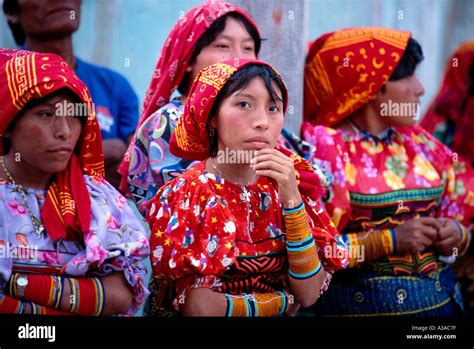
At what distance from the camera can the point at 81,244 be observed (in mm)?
3379

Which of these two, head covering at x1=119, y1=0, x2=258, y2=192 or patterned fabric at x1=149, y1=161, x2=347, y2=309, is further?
head covering at x1=119, y1=0, x2=258, y2=192

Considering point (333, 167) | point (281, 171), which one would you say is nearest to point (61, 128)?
point (281, 171)

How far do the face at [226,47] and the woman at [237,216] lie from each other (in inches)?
25.9

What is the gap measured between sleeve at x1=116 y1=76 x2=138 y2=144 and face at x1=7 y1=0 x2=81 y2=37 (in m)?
0.43

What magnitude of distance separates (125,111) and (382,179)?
1490 millimetres

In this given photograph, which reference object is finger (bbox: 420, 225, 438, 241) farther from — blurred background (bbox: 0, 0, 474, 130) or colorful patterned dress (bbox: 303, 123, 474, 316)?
blurred background (bbox: 0, 0, 474, 130)

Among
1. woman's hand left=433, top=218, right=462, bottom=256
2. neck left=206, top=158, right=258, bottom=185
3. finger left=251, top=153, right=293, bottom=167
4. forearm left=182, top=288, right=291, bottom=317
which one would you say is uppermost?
finger left=251, top=153, right=293, bottom=167

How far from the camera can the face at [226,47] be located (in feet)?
13.6

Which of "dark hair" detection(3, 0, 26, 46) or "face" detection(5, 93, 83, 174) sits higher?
"dark hair" detection(3, 0, 26, 46)

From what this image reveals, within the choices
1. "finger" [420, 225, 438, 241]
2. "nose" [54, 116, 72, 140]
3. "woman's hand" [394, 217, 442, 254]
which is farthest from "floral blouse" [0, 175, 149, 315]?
"finger" [420, 225, 438, 241]

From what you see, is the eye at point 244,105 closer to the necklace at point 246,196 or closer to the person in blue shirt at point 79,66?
the necklace at point 246,196

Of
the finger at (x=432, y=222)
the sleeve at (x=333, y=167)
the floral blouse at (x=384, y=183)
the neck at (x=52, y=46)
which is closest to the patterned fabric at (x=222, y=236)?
the sleeve at (x=333, y=167)

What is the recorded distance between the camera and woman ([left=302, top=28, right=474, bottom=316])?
171 inches

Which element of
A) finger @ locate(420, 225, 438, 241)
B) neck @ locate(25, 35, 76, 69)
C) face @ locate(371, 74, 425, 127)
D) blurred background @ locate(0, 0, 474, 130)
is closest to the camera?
finger @ locate(420, 225, 438, 241)
